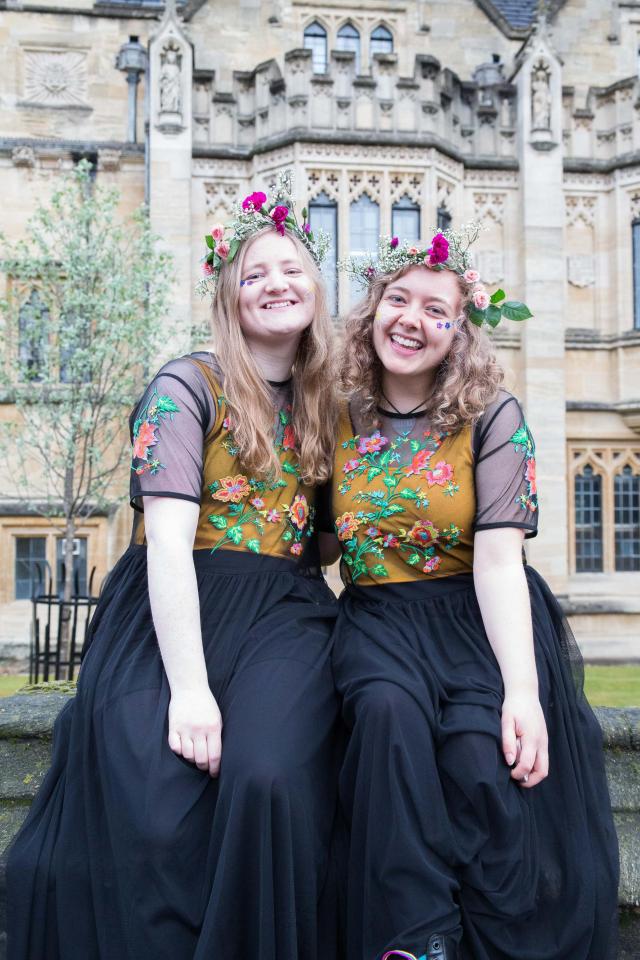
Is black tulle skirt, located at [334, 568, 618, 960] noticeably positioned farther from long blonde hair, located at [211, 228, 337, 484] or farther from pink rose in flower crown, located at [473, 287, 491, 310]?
pink rose in flower crown, located at [473, 287, 491, 310]

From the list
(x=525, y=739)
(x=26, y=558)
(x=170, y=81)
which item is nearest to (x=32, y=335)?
(x=26, y=558)

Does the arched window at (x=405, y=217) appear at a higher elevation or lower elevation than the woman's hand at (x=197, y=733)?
higher

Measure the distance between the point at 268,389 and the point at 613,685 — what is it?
8.09 m

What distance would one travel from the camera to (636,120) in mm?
12984

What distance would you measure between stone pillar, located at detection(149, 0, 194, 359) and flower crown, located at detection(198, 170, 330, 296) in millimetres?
9252

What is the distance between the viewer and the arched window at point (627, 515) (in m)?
13.2

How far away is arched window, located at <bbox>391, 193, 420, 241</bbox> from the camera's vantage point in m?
12.3

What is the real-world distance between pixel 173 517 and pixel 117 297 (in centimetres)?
792

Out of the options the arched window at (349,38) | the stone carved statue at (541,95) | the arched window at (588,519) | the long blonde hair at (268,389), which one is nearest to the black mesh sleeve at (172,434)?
the long blonde hair at (268,389)

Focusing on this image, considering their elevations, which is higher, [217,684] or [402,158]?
[402,158]

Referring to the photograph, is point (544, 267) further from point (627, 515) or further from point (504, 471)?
point (504, 471)

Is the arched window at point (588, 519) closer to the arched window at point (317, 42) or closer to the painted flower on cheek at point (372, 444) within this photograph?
the arched window at point (317, 42)

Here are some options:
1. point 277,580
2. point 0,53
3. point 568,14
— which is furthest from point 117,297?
point 568,14

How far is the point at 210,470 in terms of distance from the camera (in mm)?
2709
